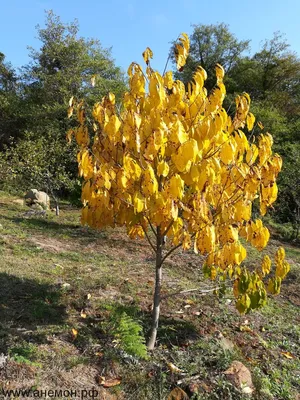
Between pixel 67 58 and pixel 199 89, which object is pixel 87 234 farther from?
pixel 67 58

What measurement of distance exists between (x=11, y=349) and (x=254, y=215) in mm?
9177

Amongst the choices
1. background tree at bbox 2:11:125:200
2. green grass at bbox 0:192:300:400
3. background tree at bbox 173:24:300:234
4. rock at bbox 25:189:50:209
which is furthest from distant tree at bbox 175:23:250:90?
green grass at bbox 0:192:300:400

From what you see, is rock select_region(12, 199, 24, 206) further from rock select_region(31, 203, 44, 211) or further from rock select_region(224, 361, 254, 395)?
rock select_region(224, 361, 254, 395)

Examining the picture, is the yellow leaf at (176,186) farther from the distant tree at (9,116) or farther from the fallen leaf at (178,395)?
the distant tree at (9,116)

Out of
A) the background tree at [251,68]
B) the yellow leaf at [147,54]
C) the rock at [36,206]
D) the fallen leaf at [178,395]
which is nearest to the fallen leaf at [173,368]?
the fallen leaf at [178,395]

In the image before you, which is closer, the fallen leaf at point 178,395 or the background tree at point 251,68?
the fallen leaf at point 178,395

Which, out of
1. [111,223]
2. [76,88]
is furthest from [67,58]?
[111,223]

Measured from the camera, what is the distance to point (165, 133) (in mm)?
1981

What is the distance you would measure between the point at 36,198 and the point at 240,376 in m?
9.46

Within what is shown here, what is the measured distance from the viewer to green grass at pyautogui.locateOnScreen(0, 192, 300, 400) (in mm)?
2434

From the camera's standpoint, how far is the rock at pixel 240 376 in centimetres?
249

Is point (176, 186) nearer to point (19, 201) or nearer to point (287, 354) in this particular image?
point (287, 354)

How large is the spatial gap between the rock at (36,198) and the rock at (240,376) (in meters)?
8.84

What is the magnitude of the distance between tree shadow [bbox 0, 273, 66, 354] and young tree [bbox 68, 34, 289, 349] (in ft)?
4.14
